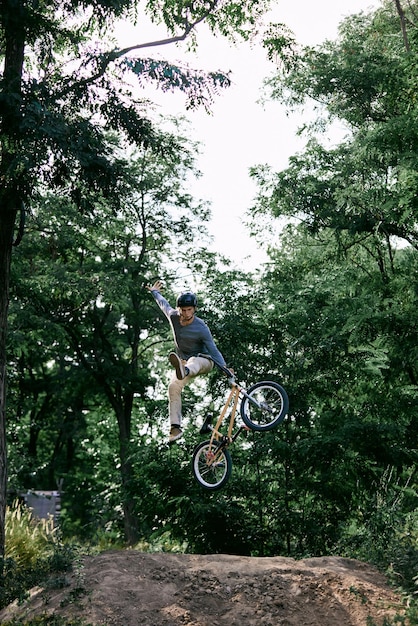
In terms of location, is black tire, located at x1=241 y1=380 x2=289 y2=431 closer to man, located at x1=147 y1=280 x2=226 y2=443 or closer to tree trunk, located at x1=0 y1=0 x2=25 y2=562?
man, located at x1=147 y1=280 x2=226 y2=443

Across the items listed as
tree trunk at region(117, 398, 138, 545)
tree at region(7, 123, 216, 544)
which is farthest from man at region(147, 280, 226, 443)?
tree at region(7, 123, 216, 544)

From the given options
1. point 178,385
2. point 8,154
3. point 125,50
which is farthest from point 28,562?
point 125,50

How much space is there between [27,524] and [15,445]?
1284cm

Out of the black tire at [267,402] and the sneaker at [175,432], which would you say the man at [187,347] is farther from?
the black tire at [267,402]

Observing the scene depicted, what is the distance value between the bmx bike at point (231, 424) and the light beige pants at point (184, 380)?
0.13m

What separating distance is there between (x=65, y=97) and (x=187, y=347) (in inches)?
186

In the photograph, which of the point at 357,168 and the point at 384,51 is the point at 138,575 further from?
the point at 384,51

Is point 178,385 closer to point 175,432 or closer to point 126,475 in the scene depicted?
point 175,432

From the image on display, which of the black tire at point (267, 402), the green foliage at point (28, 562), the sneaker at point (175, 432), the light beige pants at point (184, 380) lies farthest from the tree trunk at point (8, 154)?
the black tire at point (267, 402)

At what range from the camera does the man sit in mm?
9320

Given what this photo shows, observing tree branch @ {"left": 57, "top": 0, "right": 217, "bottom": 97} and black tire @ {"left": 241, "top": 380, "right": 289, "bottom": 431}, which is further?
tree branch @ {"left": 57, "top": 0, "right": 217, "bottom": 97}

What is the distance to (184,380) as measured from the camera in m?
9.46

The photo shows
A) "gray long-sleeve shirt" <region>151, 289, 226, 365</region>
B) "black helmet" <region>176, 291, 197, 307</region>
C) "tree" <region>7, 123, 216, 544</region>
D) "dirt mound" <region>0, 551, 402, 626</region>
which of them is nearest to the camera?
"dirt mound" <region>0, 551, 402, 626</region>

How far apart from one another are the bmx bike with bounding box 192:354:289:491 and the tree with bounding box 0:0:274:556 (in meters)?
3.28
